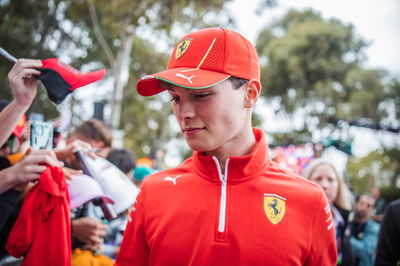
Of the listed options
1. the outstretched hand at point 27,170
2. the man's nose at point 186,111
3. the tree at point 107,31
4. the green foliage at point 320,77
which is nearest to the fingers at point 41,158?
the outstretched hand at point 27,170

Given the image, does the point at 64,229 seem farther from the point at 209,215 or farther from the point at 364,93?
the point at 364,93

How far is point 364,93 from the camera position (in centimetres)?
1848

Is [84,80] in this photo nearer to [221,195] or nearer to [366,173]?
[221,195]

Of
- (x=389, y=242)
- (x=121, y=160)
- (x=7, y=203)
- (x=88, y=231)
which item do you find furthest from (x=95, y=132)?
(x=389, y=242)

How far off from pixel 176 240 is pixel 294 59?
17.3 meters

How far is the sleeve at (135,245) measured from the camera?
5.73 ft

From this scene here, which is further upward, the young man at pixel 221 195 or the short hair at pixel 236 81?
the short hair at pixel 236 81

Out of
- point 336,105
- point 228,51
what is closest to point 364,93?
point 336,105

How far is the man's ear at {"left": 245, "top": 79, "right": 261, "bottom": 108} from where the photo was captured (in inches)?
70.2

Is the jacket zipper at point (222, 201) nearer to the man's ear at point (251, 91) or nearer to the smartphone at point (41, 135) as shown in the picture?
the man's ear at point (251, 91)

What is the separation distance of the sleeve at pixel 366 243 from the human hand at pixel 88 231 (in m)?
4.79

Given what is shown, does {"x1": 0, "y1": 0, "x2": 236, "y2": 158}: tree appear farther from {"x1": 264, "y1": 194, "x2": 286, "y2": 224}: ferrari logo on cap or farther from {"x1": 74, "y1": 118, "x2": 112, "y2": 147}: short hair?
{"x1": 264, "y1": 194, "x2": 286, "y2": 224}: ferrari logo on cap

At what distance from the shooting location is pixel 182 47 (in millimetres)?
1813

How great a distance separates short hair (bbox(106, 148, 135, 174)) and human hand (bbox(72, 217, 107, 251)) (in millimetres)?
2256
